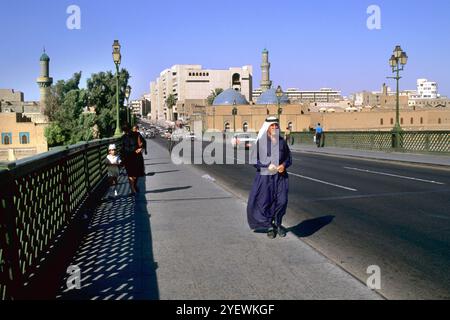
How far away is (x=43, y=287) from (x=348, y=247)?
4.20 meters

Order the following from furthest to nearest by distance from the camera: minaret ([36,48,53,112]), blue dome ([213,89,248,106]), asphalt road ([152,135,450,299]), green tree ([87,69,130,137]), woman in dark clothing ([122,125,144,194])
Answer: minaret ([36,48,53,112]) < blue dome ([213,89,248,106]) < green tree ([87,69,130,137]) < woman in dark clothing ([122,125,144,194]) < asphalt road ([152,135,450,299])

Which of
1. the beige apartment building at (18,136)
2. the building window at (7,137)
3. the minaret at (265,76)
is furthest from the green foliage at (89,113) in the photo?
the minaret at (265,76)

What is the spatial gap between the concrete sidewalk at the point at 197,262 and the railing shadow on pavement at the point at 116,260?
1 centimetres

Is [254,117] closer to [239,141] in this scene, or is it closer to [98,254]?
[239,141]

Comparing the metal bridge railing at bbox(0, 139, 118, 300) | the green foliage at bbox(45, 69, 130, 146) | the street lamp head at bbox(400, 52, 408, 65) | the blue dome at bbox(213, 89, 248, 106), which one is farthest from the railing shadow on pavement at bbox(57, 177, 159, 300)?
the blue dome at bbox(213, 89, 248, 106)

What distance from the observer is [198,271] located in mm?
6090

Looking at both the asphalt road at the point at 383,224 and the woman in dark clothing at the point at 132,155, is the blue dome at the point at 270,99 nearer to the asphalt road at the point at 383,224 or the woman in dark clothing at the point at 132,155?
the asphalt road at the point at 383,224

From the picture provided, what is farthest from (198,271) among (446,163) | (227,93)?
(227,93)

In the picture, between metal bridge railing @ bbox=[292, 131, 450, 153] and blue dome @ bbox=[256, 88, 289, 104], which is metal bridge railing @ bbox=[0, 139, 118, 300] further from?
blue dome @ bbox=[256, 88, 289, 104]

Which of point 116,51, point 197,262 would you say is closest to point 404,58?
point 116,51

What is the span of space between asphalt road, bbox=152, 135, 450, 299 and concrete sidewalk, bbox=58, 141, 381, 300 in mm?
496

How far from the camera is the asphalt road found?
19.5ft

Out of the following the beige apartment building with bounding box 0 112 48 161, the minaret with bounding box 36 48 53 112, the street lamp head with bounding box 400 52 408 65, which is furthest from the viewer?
the minaret with bounding box 36 48 53 112

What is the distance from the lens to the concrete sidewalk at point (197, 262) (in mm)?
5293
